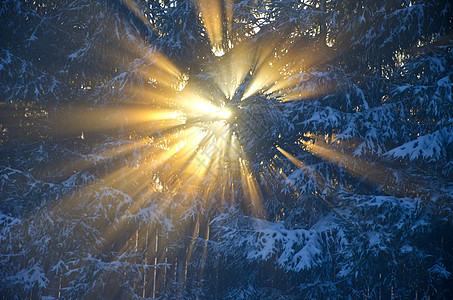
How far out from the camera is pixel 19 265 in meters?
9.02

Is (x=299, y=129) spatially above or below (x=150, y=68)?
below

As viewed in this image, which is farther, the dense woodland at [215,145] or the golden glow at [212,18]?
the golden glow at [212,18]

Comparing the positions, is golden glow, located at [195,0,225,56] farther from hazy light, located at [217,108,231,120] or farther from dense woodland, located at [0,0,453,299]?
hazy light, located at [217,108,231,120]

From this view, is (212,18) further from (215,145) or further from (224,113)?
(215,145)

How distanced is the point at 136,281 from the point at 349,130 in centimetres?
669

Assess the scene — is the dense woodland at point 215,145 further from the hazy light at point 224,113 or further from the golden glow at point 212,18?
the hazy light at point 224,113

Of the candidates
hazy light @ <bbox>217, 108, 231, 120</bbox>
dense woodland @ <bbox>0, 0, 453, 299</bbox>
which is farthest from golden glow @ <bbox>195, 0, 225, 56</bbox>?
hazy light @ <bbox>217, 108, 231, 120</bbox>

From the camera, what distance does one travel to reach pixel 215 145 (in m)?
9.61

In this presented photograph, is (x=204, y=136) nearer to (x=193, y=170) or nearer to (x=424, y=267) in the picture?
(x=193, y=170)

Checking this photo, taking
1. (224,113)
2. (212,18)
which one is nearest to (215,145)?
(224,113)

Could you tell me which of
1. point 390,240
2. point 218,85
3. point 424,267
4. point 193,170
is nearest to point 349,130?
point 390,240

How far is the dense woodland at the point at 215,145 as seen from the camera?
7.23 meters

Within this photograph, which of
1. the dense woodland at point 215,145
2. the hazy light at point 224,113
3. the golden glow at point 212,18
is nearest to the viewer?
the dense woodland at point 215,145

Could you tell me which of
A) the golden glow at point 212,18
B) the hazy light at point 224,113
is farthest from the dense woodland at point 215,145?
the hazy light at point 224,113
